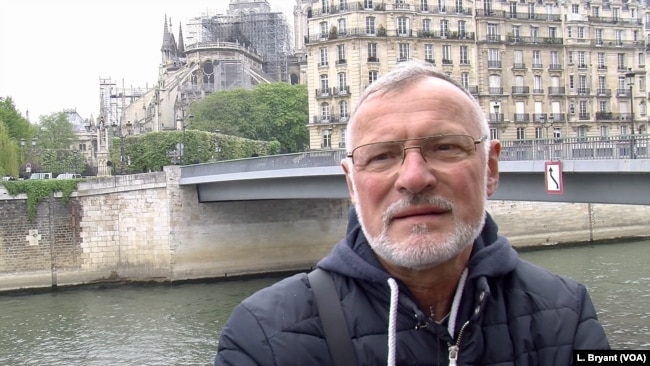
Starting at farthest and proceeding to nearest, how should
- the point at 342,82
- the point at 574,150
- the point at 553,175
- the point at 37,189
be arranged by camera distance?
the point at 342,82 < the point at 37,189 < the point at 574,150 < the point at 553,175

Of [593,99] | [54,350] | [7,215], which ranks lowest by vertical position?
[54,350]

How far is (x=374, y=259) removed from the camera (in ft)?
7.85

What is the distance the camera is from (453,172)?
2307mm

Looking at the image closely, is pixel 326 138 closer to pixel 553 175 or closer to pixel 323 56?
pixel 323 56

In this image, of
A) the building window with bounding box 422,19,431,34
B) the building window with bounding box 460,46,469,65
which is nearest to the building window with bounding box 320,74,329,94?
the building window with bounding box 422,19,431,34

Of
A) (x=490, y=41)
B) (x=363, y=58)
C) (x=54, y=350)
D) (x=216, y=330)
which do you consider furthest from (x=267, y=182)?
(x=490, y=41)

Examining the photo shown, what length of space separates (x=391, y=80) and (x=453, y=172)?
37 cm

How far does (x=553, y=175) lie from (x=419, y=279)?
13.7 m

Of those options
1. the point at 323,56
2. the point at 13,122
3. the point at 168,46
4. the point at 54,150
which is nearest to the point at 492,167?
the point at 323,56

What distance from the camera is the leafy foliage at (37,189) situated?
30547 millimetres

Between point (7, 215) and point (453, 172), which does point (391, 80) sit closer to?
point (453, 172)

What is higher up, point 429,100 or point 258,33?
point 258,33

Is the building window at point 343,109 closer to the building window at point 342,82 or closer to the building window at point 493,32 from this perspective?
the building window at point 342,82

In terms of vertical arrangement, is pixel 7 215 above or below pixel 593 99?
below
